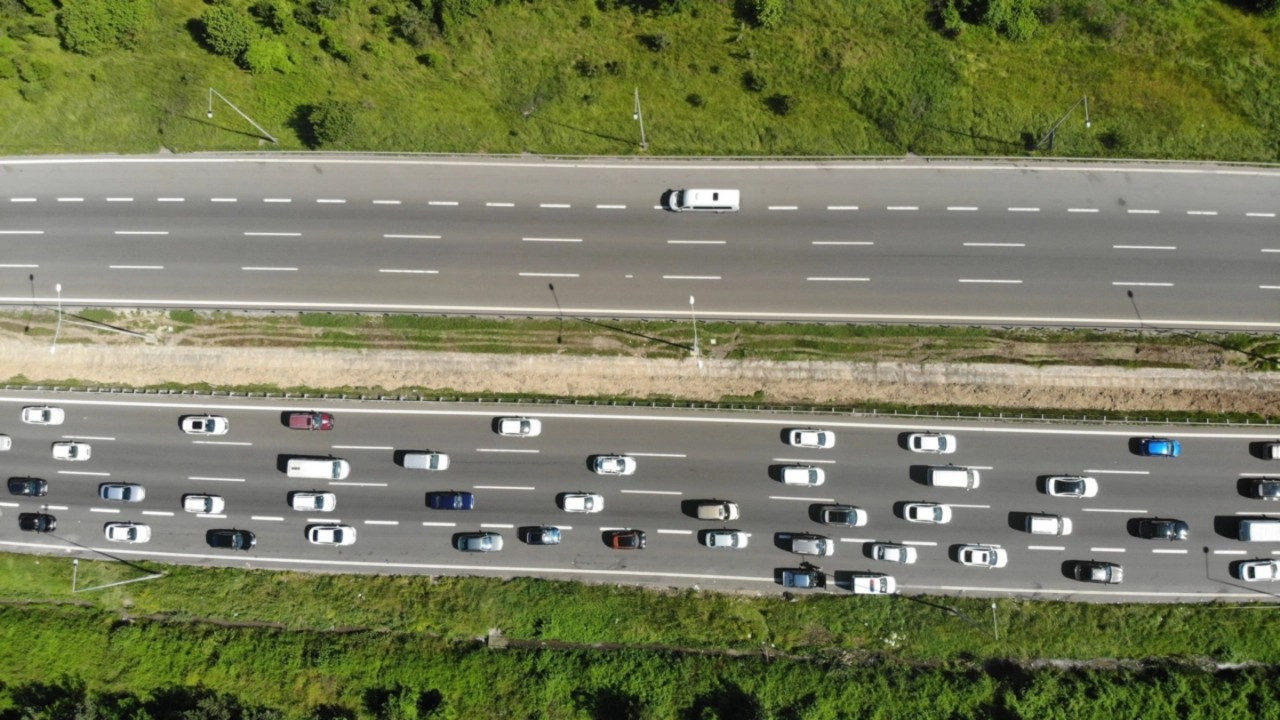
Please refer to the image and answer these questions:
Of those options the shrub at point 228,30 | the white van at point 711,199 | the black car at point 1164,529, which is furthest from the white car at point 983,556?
the shrub at point 228,30

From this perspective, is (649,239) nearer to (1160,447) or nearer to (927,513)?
(927,513)

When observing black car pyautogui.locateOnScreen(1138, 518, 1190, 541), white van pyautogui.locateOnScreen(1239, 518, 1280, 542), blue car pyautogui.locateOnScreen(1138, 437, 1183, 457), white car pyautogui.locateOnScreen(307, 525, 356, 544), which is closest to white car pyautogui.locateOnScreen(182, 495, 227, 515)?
white car pyautogui.locateOnScreen(307, 525, 356, 544)

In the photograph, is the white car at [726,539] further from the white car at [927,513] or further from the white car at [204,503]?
the white car at [204,503]

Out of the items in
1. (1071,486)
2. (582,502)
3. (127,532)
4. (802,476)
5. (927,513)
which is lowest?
(127,532)

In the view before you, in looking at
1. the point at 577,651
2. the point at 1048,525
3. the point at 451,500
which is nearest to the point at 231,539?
the point at 451,500

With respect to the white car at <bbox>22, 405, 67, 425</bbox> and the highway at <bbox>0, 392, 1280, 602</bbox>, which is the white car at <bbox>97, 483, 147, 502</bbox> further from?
the white car at <bbox>22, 405, 67, 425</bbox>

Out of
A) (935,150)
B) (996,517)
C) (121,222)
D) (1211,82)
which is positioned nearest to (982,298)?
(935,150)
